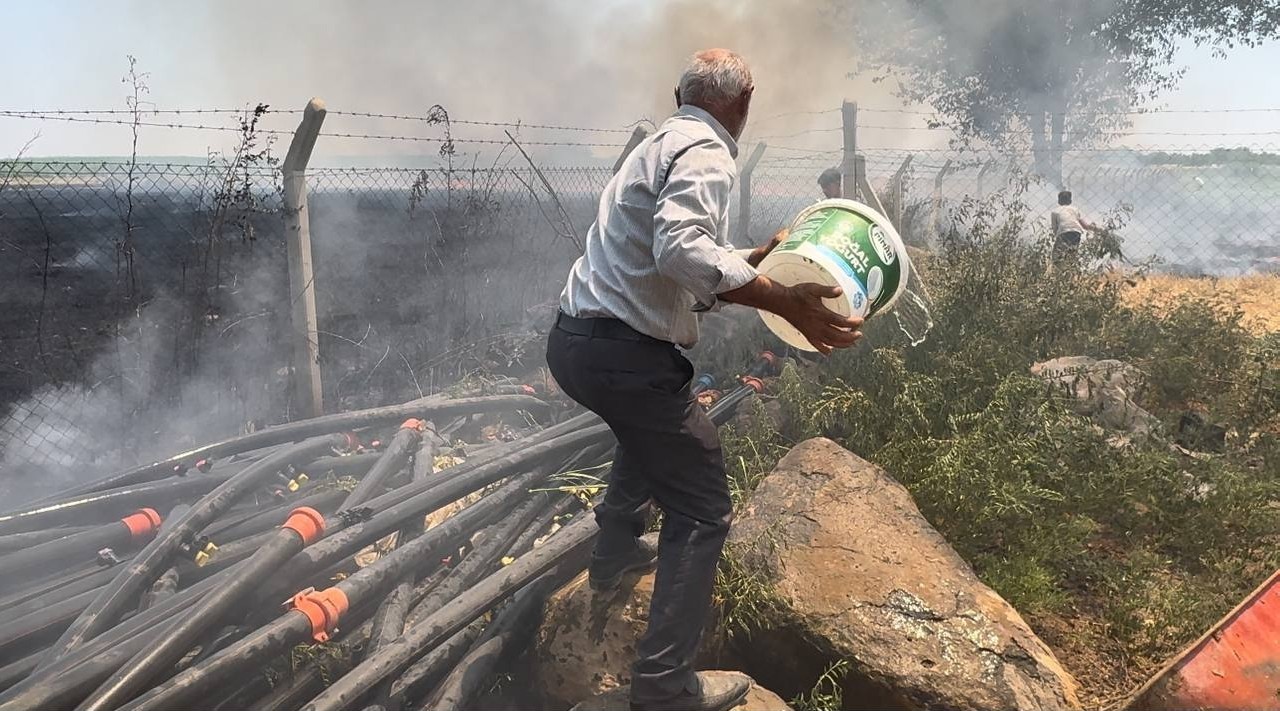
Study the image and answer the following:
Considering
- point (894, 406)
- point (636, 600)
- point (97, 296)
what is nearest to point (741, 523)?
point (636, 600)

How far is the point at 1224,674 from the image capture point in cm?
217

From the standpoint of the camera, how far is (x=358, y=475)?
4.25 meters

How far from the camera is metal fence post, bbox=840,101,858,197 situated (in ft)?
22.4

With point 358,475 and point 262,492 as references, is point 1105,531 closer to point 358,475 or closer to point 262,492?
point 358,475

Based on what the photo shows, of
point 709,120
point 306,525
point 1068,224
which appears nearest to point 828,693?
point 709,120

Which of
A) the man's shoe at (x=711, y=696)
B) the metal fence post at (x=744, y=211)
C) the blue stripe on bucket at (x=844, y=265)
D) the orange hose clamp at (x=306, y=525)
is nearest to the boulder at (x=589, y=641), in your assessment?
the man's shoe at (x=711, y=696)

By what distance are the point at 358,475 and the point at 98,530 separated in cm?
123

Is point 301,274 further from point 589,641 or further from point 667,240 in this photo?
point 667,240

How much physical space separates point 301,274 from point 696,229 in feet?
11.4

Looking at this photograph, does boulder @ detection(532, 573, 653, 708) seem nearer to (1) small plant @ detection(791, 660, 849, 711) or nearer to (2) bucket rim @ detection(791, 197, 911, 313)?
(1) small plant @ detection(791, 660, 849, 711)

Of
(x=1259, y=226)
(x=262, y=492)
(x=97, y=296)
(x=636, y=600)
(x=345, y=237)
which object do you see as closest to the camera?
(x=636, y=600)

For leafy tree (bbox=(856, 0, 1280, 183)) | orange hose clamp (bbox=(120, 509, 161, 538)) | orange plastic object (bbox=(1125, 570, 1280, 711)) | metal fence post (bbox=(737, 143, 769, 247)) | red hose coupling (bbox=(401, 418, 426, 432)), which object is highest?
leafy tree (bbox=(856, 0, 1280, 183))

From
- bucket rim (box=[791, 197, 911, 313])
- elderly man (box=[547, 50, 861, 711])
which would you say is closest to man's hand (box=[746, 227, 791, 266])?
bucket rim (box=[791, 197, 911, 313])

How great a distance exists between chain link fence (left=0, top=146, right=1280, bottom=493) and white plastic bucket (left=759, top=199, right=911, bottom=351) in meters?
3.82
